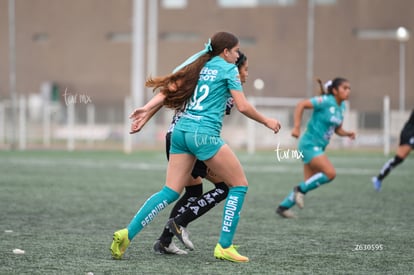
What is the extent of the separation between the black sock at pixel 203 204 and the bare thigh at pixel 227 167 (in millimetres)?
442

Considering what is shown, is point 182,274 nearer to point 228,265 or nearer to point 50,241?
point 228,265

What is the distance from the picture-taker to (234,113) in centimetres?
3762

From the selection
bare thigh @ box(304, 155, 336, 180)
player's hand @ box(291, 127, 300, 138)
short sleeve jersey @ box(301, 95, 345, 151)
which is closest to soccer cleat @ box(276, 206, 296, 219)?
bare thigh @ box(304, 155, 336, 180)

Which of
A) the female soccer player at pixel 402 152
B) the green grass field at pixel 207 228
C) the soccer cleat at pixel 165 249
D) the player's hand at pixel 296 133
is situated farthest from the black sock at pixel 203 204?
the female soccer player at pixel 402 152

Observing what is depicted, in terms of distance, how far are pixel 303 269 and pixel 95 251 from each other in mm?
1951

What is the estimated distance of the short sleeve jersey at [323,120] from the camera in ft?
37.2

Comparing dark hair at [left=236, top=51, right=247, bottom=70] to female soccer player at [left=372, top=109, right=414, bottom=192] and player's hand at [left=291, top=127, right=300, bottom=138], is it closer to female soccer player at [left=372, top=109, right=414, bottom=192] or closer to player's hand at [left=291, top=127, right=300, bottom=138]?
player's hand at [left=291, top=127, right=300, bottom=138]

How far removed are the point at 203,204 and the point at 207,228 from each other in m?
2.11

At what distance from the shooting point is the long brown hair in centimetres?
678

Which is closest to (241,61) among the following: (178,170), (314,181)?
(178,170)

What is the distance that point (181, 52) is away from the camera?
48.9 meters

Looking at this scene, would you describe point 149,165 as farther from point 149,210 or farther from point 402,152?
point 149,210

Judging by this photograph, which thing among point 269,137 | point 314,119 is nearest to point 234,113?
point 269,137

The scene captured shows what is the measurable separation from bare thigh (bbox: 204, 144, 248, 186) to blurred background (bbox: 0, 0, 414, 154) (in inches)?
1220
